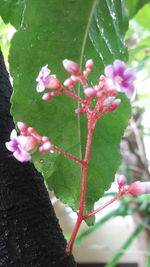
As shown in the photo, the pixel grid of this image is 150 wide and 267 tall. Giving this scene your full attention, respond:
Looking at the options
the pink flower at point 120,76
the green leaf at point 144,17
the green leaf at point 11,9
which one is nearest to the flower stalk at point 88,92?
the pink flower at point 120,76

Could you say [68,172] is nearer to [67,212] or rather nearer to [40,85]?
[40,85]

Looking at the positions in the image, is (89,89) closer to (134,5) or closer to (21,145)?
(21,145)

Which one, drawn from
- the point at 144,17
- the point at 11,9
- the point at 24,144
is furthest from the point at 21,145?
the point at 144,17

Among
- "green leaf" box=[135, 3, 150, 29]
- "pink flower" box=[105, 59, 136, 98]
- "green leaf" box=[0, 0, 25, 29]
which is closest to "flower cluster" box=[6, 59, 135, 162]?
"pink flower" box=[105, 59, 136, 98]

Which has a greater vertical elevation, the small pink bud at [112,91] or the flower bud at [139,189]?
the small pink bud at [112,91]

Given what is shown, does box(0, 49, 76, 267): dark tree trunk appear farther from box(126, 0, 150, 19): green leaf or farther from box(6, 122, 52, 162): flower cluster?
box(126, 0, 150, 19): green leaf

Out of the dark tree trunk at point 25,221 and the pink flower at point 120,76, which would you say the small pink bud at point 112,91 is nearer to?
the pink flower at point 120,76
